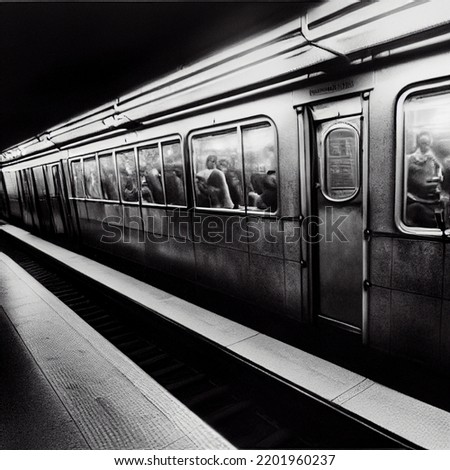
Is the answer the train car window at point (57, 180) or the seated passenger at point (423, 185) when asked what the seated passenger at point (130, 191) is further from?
the seated passenger at point (423, 185)

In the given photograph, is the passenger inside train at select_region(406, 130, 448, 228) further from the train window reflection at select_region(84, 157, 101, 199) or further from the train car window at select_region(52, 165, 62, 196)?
the train car window at select_region(52, 165, 62, 196)

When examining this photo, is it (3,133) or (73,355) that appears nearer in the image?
(73,355)

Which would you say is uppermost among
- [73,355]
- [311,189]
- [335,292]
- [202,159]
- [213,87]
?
[213,87]

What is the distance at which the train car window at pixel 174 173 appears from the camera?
6.09 metres

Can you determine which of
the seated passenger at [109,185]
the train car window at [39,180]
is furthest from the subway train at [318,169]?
the train car window at [39,180]

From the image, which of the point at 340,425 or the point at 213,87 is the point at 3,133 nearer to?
the point at 213,87

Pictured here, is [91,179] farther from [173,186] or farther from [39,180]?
[39,180]

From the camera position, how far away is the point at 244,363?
154 inches

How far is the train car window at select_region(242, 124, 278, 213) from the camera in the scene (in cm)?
456

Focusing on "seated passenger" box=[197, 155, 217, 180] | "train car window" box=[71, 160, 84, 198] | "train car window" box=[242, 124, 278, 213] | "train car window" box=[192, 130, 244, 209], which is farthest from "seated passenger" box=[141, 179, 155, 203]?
"train car window" box=[71, 160, 84, 198]

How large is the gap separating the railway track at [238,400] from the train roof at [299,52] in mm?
3093

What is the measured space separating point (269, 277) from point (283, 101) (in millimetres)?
2236

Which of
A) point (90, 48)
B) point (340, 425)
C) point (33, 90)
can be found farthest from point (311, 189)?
point (33, 90)

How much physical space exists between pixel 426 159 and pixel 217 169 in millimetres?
2904
